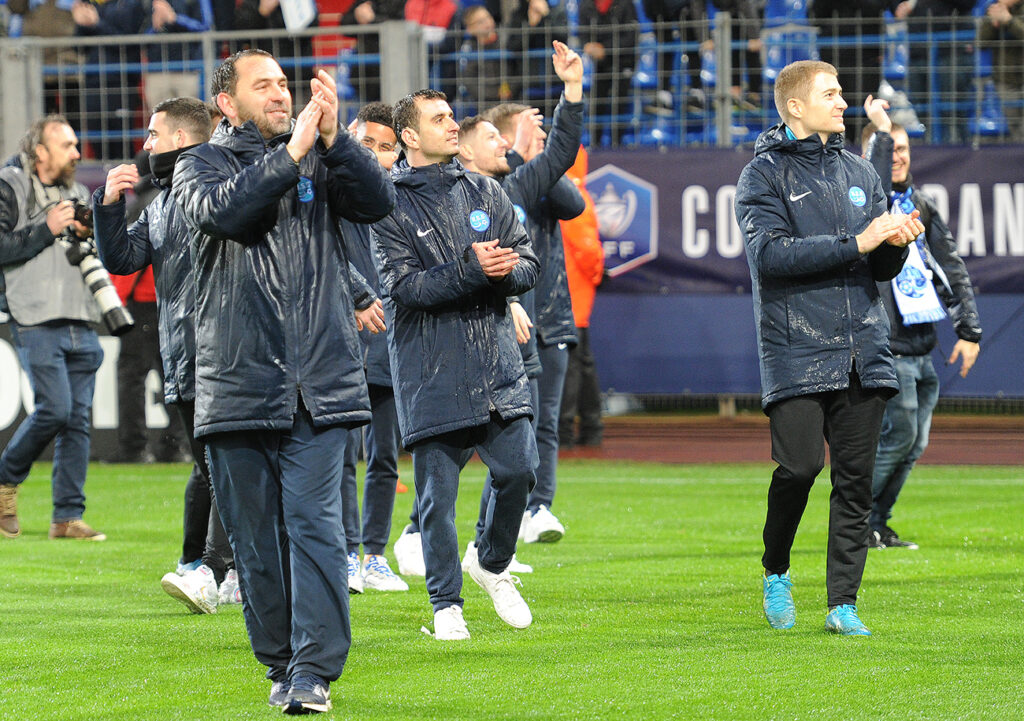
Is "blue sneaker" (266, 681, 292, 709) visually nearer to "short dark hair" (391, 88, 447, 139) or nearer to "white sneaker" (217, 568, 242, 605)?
"white sneaker" (217, 568, 242, 605)

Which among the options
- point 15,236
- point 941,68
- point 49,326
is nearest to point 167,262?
point 15,236

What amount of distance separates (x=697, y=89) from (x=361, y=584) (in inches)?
330

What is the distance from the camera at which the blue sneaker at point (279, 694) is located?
481 centimetres

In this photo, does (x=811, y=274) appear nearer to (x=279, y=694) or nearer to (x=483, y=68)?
(x=279, y=694)

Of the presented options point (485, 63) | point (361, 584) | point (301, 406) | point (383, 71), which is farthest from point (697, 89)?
point (301, 406)

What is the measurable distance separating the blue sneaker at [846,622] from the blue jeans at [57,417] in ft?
16.3

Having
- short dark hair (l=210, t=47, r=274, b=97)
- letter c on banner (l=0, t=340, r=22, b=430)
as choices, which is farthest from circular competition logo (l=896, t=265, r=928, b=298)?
letter c on banner (l=0, t=340, r=22, b=430)

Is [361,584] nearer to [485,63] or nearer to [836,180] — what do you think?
[836,180]

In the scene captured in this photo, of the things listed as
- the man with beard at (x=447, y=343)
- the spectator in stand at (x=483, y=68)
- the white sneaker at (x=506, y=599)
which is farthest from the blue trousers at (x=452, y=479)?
the spectator in stand at (x=483, y=68)

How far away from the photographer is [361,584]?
724 centimetres

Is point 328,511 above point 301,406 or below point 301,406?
below

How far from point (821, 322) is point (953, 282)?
9.50 feet

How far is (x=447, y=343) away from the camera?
230 inches

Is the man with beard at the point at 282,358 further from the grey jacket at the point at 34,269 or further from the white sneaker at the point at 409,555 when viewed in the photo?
the grey jacket at the point at 34,269
